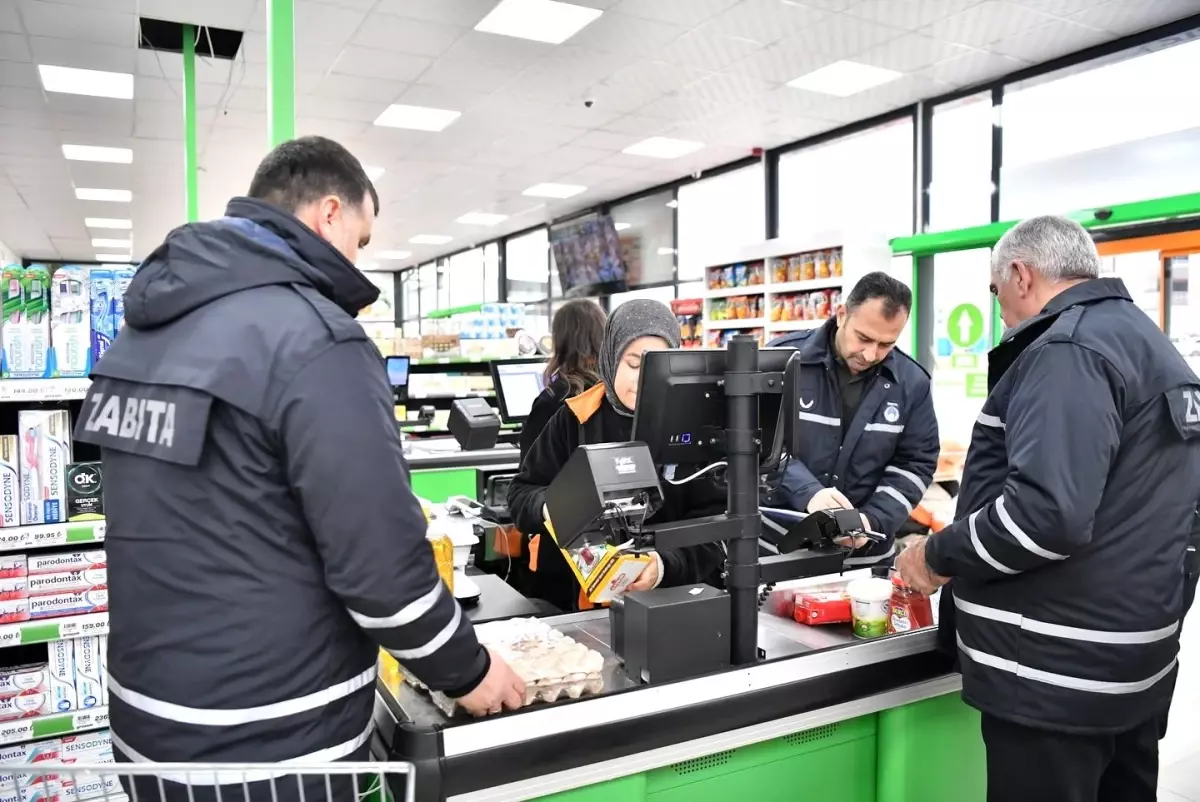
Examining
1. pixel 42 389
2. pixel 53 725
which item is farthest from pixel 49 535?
pixel 53 725

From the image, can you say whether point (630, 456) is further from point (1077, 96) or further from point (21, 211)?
point (21, 211)

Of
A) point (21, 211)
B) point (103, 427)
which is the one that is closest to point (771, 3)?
point (103, 427)

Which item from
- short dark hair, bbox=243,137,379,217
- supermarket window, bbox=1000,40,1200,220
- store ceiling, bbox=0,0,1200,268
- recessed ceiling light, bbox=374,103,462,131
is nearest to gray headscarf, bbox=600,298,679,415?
short dark hair, bbox=243,137,379,217

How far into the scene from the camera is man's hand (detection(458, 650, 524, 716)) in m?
1.44

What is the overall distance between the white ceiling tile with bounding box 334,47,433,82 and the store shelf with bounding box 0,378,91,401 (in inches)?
190

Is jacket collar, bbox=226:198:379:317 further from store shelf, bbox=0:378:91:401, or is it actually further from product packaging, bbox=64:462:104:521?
product packaging, bbox=64:462:104:521

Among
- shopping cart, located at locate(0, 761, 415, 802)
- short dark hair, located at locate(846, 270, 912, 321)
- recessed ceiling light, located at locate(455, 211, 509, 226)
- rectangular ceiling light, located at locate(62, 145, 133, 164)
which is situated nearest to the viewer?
shopping cart, located at locate(0, 761, 415, 802)

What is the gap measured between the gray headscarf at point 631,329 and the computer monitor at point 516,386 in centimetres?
345

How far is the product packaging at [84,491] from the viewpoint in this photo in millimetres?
2381

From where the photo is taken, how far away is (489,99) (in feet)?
25.3

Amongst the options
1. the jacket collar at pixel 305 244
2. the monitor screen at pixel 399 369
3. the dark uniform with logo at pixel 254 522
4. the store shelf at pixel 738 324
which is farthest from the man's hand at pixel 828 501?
the store shelf at pixel 738 324

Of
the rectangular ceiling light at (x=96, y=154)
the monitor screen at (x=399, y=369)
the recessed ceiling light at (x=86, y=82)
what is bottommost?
the monitor screen at (x=399, y=369)

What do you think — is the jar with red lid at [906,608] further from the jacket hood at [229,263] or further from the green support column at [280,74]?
the green support column at [280,74]

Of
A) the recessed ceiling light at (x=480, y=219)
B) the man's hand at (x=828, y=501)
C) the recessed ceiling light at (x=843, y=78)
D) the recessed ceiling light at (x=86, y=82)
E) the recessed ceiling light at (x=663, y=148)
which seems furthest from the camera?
the recessed ceiling light at (x=480, y=219)
